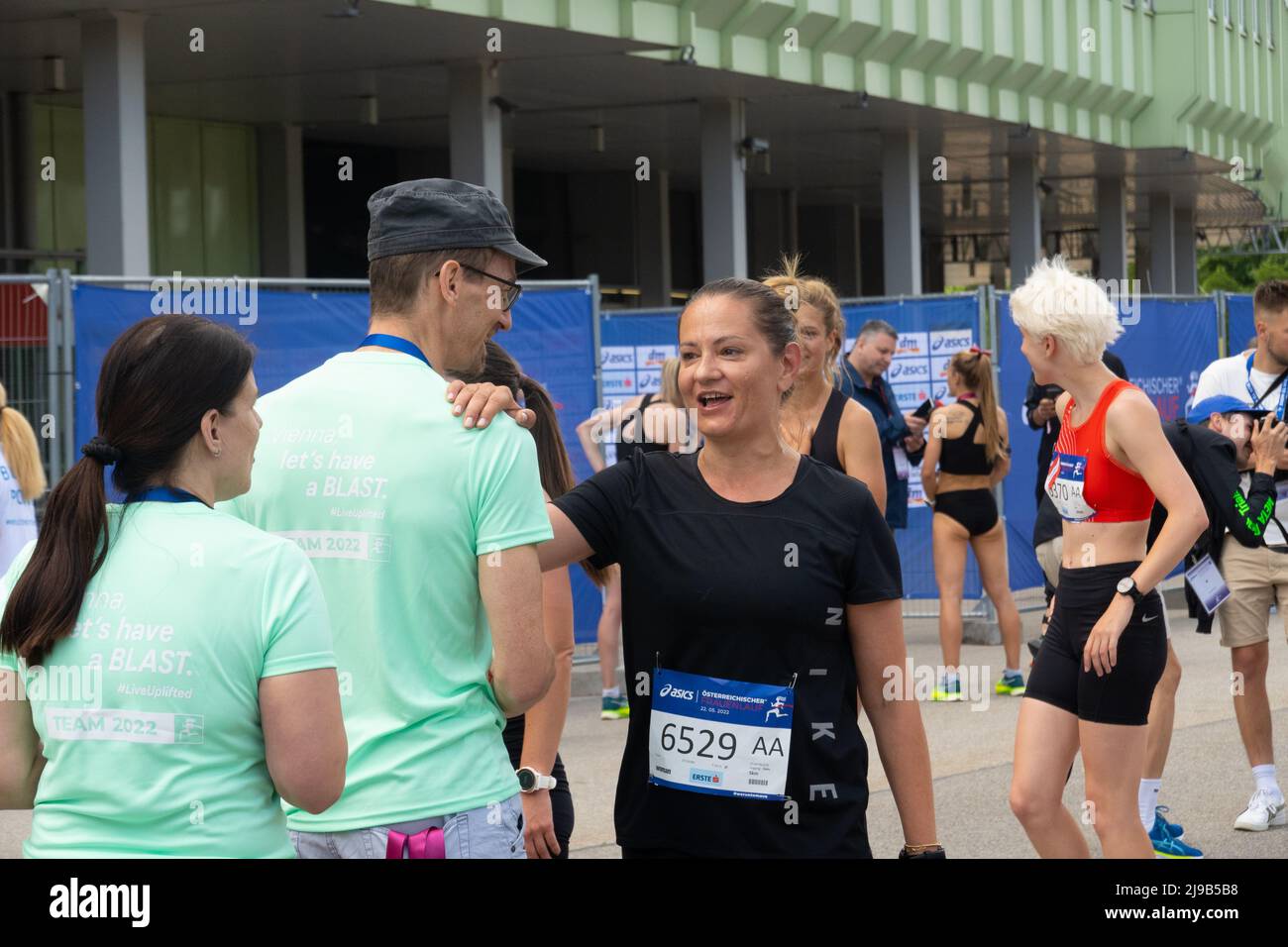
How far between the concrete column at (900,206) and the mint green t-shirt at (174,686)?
22.4m

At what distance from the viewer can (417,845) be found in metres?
2.94

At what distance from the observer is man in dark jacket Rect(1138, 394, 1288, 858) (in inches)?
267

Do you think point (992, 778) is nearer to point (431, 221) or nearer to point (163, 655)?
point (431, 221)

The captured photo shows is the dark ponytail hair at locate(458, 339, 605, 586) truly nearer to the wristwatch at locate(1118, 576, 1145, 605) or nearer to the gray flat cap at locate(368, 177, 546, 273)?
the gray flat cap at locate(368, 177, 546, 273)

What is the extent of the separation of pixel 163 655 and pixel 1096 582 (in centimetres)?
338

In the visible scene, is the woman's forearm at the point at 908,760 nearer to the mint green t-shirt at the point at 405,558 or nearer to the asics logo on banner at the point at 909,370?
the mint green t-shirt at the point at 405,558

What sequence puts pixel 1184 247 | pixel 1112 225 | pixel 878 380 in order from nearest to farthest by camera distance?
pixel 878 380 < pixel 1112 225 < pixel 1184 247

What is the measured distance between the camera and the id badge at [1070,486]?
17.6 feet

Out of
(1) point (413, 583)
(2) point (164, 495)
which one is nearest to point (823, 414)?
(1) point (413, 583)

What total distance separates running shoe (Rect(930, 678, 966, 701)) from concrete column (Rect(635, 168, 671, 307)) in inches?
806

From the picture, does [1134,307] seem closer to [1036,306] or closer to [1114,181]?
[1036,306]

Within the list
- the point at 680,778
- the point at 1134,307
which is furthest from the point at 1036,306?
the point at 1134,307

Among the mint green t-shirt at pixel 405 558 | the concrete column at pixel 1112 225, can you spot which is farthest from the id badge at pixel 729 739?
the concrete column at pixel 1112 225
